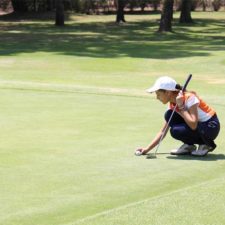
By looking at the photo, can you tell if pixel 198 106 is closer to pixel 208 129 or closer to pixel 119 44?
pixel 208 129

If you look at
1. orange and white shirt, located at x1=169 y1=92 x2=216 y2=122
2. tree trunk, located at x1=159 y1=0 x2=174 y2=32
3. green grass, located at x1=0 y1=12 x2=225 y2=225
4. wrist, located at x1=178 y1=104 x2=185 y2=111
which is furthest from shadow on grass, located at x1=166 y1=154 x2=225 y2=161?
tree trunk, located at x1=159 y1=0 x2=174 y2=32

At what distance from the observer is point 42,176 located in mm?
7215

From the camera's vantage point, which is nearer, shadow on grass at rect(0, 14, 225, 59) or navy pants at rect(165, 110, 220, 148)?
navy pants at rect(165, 110, 220, 148)

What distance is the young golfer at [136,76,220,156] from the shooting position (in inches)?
320

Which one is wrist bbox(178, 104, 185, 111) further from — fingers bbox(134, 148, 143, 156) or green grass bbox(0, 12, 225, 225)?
fingers bbox(134, 148, 143, 156)

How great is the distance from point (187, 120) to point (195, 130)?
206 mm

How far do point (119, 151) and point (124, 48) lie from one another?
22970mm

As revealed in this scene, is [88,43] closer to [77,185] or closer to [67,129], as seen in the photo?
[67,129]

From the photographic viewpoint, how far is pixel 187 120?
818 centimetres

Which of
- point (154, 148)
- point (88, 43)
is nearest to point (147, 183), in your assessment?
point (154, 148)

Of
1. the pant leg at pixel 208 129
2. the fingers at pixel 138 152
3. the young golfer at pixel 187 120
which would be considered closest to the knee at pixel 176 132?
the young golfer at pixel 187 120

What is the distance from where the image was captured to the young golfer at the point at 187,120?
8.13 m

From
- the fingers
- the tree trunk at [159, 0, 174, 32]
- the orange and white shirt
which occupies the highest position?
the orange and white shirt

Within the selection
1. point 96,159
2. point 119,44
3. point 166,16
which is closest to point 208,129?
point 96,159
